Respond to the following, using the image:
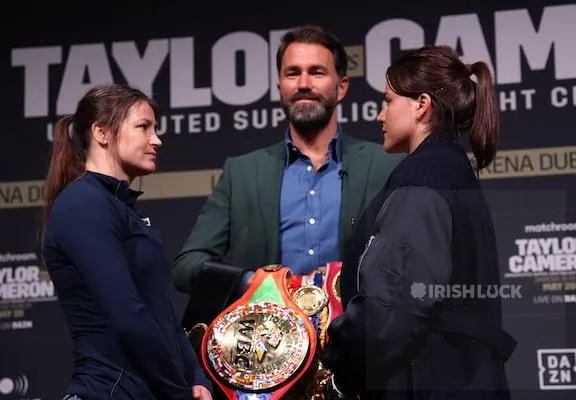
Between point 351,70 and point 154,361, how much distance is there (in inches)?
89.5

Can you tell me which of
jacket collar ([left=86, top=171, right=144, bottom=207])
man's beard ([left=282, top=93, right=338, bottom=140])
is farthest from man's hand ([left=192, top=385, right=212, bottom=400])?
man's beard ([left=282, top=93, right=338, bottom=140])

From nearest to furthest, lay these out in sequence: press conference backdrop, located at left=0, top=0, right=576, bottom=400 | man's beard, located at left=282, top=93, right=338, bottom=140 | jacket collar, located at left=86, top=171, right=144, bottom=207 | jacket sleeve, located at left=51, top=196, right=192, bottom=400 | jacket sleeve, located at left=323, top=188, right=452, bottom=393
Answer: jacket sleeve, located at left=323, top=188, right=452, bottom=393 → jacket sleeve, located at left=51, top=196, right=192, bottom=400 → jacket collar, located at left=86, top=171, right=144, bottom=207 → man's beard, located at left=282, top=93, right=338, bottom=140 → press conference backdrop, located at left=0, top=0, right=576, bottom=400

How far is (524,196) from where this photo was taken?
4.21 metres

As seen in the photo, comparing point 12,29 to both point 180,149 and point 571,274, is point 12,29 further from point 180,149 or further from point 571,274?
point 571,274

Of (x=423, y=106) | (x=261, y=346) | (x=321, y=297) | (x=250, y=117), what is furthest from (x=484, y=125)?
(x=250, y=117)

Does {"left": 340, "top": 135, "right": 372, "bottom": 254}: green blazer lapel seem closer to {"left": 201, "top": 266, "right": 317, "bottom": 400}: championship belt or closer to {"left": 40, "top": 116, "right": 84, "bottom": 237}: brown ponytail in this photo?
{"left": 201, "top": 266, "right": 317, "bottom": 400}: championship belt

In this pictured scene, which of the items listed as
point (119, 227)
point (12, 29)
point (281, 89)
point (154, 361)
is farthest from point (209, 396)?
point (12, 29)

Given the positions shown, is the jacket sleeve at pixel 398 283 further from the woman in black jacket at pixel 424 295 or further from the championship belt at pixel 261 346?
the championship belt at pixel 261 346

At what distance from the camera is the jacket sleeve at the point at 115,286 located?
2453mm

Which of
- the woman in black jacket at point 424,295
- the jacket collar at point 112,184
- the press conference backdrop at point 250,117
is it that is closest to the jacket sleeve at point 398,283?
the woman in black jacket at point 424,295

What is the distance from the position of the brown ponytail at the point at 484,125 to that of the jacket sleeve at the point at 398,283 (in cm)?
27

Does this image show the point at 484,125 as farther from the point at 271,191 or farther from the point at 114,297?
the point at 271,191

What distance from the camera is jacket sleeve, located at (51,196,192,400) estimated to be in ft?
8.05

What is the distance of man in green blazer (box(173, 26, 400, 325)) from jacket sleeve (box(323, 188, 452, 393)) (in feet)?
2.88
